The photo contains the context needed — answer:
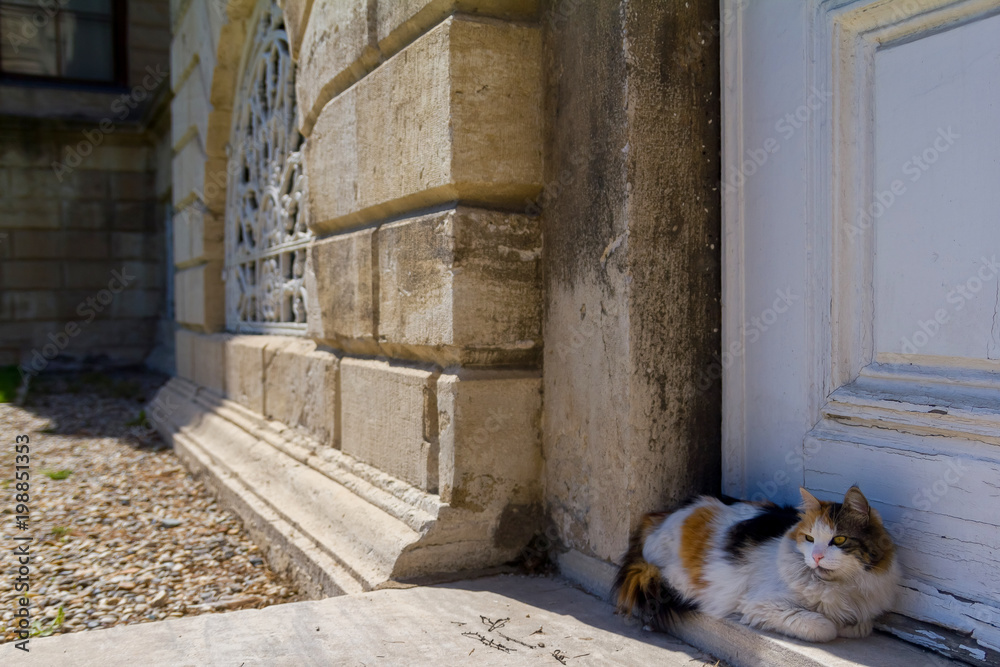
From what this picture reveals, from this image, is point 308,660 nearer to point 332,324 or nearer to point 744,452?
point 744,452

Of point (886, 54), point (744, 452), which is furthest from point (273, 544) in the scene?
point (886, 54)

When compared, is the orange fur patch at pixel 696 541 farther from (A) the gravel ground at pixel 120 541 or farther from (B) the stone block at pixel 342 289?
(A) the gravel ground at pixel 120 541

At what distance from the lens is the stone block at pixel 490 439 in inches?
99.9

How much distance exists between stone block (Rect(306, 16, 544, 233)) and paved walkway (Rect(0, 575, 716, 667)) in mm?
1315

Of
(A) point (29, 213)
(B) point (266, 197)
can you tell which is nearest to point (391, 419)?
(B) point (266, 197)

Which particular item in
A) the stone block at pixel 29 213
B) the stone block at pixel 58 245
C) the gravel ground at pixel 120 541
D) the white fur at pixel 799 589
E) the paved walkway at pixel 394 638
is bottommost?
the gravel ground at pixel 120 541

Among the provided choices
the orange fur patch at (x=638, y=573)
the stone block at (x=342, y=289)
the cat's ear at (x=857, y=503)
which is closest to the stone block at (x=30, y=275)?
the stone block at (x=342, y=289)

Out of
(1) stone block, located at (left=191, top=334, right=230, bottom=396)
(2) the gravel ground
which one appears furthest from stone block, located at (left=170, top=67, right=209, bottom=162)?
(2) the gravel ground

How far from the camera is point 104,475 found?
493cm

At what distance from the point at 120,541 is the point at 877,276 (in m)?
3.49

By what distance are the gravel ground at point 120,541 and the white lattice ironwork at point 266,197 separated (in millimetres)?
1184

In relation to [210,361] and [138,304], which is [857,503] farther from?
[138,304]

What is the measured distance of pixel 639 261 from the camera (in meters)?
2.19

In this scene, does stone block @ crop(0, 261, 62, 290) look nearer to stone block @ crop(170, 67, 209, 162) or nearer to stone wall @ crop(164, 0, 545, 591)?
stone block @ crop(170, 67, 209, 162)
